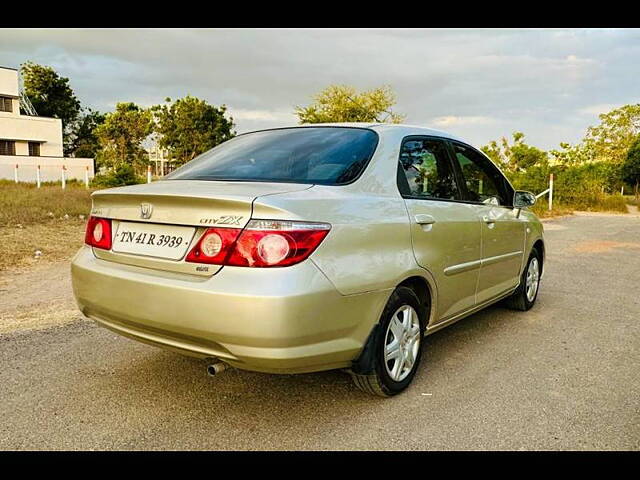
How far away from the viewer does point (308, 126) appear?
12.6ft

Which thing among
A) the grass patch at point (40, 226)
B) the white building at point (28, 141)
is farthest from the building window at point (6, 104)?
the grass patch at point (40, 226)

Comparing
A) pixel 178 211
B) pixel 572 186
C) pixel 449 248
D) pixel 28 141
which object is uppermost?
pixel 28 141

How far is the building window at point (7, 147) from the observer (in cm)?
3847

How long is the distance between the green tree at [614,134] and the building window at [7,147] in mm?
47371

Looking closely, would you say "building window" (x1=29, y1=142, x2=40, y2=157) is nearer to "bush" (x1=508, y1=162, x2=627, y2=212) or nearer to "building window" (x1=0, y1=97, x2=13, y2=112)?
"building window" (x1=0, y1=97, x2=13, y2=112)

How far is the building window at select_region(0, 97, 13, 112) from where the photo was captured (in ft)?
128

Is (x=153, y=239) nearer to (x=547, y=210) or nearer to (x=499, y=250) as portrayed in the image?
(x=499, y=250)

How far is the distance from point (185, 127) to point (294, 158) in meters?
44.6

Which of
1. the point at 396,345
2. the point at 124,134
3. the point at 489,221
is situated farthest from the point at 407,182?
the point at 124,134

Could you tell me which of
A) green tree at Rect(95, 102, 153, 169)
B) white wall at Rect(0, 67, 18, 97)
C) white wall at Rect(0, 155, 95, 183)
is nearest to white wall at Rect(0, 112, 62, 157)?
white wall at Rect(0, 67, 18, 97)

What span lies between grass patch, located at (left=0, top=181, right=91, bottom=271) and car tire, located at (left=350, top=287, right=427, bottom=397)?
5768 mm

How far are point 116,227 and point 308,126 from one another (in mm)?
1505

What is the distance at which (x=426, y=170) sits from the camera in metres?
3.75
